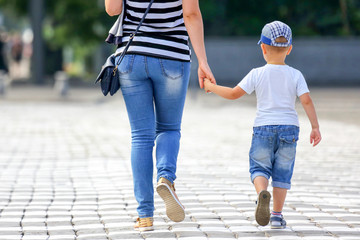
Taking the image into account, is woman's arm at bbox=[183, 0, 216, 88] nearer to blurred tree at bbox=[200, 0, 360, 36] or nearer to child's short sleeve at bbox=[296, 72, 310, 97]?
child's short sleeve at bbox=[296, 72, 310, 97]

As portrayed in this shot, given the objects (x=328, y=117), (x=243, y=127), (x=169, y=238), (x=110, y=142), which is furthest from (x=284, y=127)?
(x=328, y=117)

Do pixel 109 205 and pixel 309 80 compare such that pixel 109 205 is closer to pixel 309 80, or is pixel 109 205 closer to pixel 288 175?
pixel 288 175

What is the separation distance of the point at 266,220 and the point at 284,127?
1.84ft

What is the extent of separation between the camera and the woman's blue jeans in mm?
4684

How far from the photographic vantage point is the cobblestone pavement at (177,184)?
494 centimetres

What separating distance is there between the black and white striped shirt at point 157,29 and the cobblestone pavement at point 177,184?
3.48 feet

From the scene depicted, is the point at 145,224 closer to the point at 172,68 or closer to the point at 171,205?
the point at 171,205

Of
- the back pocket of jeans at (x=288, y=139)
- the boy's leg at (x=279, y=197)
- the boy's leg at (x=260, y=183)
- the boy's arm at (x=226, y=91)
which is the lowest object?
the boy's leg at (x=279, y=197)

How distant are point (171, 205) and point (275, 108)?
0.84m

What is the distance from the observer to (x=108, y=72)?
4.71 meters

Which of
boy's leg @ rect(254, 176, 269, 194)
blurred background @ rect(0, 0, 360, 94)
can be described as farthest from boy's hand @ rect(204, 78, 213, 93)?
blurred background @ rect(0, 0, 360, 94)

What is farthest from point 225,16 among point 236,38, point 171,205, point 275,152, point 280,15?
point 171,205

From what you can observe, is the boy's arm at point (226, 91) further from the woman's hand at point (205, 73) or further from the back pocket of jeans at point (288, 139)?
the back pocket of jeans at point (288, 139)

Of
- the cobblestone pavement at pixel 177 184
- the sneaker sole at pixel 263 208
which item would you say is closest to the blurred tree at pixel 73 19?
the cobblestone pavement at pixel 177 184
